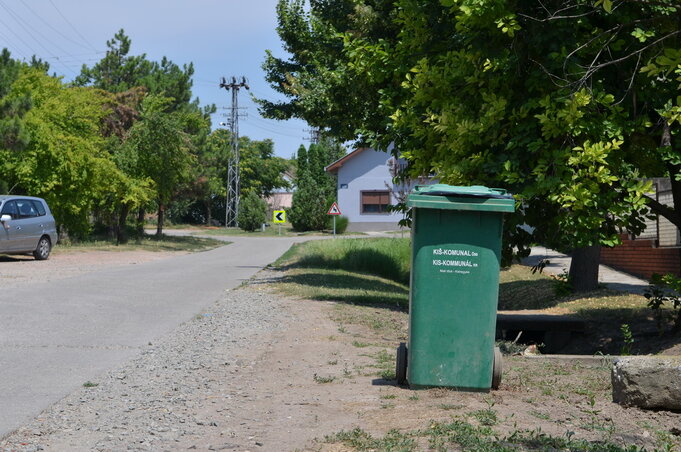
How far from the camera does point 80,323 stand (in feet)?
38.0

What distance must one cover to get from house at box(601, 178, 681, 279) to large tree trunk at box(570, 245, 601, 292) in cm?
93

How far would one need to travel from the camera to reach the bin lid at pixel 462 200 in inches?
275

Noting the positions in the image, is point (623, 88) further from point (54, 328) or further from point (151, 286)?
point (151, 286)

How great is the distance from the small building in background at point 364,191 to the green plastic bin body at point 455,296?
2128 inches

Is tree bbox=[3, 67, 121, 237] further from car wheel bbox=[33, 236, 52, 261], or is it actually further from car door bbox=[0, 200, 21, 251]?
car door bbox=[0, 200, 21, 251]

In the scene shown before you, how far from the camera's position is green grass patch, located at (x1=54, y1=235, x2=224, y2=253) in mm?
32388

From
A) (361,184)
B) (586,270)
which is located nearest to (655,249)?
(586,270)

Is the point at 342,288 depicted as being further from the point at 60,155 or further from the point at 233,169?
the point at 233,169

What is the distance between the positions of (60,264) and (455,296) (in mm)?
18412

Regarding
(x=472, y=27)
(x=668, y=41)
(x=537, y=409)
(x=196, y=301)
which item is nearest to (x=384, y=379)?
(x=537, y=409)

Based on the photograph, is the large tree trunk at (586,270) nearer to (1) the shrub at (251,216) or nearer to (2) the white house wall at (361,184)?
(2) the white house wall at (361,184)

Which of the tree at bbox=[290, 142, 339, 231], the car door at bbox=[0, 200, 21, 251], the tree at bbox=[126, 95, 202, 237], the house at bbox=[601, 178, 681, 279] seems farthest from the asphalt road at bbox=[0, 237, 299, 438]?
the tree at bbox=[290, 142, 339, 231]

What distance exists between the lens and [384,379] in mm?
7605

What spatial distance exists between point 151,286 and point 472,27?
31.2ft
